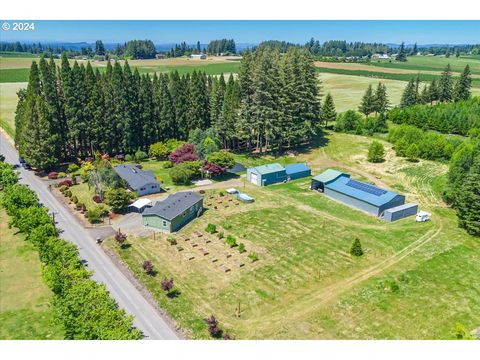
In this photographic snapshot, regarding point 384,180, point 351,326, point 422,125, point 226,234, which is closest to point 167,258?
point 226,234

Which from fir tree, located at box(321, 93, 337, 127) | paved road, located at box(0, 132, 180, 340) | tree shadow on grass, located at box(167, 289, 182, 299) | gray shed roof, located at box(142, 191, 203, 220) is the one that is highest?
fir tree, located at box(321, 93, 337, 127)

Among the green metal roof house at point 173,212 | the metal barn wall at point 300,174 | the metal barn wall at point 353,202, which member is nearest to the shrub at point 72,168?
the green metal roof house at point 173,212

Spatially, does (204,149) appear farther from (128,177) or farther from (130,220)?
(130,220)

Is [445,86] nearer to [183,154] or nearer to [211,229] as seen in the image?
[183,154]

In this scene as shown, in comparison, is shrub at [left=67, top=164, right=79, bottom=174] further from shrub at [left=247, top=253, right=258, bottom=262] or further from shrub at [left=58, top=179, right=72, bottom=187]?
shrub at [left=247, top=253, right=258, bottom=262]

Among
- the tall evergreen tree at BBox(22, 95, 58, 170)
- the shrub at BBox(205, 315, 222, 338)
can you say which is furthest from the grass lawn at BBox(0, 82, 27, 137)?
the shrub at BBox(205, 315, 222, 338)

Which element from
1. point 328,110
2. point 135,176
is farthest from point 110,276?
point 328,110
